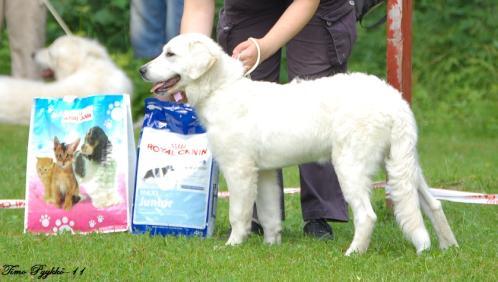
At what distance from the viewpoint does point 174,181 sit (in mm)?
5625

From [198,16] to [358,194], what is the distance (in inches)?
55.8

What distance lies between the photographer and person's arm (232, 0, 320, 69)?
208 inches

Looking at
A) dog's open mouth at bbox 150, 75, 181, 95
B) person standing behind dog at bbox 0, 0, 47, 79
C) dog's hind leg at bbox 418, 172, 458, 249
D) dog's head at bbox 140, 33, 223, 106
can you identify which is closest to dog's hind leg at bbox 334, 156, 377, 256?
dog's hind leg at bbox 418, 172, 458, 249

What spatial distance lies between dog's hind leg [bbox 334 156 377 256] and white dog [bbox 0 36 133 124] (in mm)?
3407

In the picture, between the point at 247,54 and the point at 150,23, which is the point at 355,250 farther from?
the point at 150,23

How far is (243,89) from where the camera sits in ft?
17.2

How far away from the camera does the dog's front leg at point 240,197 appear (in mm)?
5227

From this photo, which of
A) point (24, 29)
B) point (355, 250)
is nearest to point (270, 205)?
point (355, 250)

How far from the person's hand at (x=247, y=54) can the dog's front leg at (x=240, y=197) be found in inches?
20.9

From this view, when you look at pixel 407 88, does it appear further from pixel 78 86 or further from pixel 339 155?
pixel 78 86

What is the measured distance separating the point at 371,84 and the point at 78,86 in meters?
3.52

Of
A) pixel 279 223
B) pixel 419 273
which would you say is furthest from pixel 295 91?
pixel 419 273

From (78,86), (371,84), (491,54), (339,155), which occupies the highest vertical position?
(491,54)

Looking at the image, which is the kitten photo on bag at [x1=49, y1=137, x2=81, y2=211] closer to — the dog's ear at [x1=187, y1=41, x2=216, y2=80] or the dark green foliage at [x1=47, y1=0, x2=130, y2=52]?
the dog's ear at [x1=187, y1=41, x2=216, y2=80]
